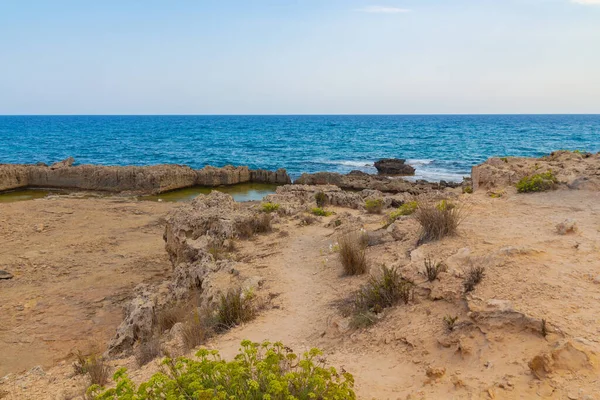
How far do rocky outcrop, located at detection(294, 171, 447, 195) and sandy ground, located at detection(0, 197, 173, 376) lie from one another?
10.6 metres

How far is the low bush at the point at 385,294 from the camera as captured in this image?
17.4ft

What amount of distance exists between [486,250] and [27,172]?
28.5m

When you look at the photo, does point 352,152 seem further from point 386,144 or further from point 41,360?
point 41,360

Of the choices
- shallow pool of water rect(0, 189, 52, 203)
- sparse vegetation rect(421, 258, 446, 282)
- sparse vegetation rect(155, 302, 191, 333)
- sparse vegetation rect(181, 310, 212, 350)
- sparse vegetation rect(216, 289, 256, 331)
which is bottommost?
shallow pool of water rect(0, 189, 52, 203)

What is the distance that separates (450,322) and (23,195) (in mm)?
26413

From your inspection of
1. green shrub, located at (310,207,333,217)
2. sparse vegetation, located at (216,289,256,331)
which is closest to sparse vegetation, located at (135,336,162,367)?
sparse vegetation, located at (216,289,256,331)

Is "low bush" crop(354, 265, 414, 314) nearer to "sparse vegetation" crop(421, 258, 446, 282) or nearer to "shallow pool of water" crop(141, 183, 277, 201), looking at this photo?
"sparse vegetation" crop(421, 258, 446, 282)

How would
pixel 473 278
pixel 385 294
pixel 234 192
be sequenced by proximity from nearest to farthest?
pixel 473 278 < pixel 385 294 < pixel 234 192

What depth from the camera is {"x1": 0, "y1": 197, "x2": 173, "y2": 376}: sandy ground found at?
25.8ft

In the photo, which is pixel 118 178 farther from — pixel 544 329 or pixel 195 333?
pixel 544 329

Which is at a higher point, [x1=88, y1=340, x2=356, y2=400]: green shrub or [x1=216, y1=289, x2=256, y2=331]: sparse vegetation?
[x1=88, y1=340, x2=356, y2=400]: green shrub

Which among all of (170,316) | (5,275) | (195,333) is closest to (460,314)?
(195,333)

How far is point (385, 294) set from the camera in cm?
538

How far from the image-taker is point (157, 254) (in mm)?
12633
